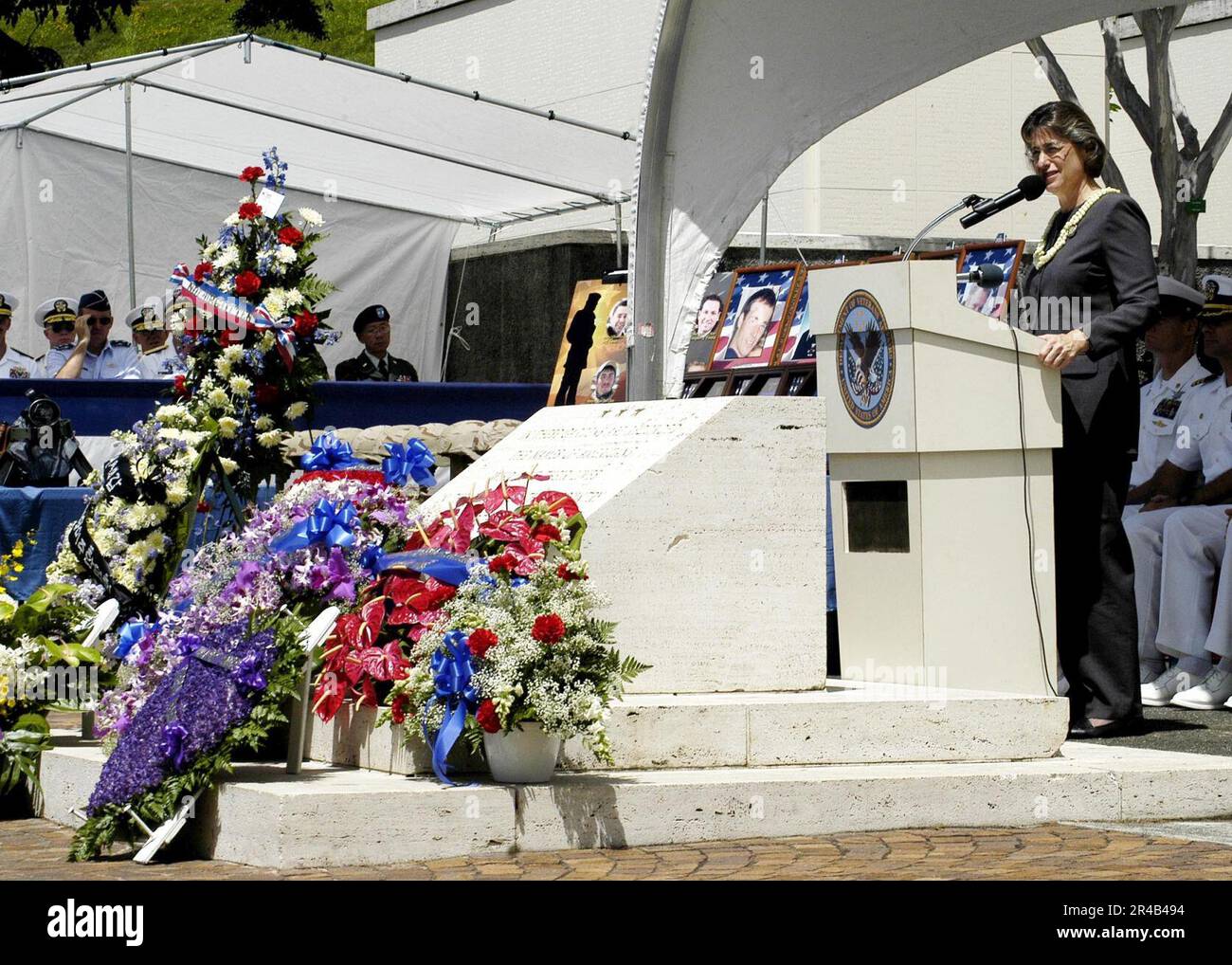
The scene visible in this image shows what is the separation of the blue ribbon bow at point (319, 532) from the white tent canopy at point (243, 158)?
29.4 feet

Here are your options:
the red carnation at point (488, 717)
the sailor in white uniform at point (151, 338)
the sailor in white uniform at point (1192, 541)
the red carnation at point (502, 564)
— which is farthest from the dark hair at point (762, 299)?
the red carnation at point (488, 717)

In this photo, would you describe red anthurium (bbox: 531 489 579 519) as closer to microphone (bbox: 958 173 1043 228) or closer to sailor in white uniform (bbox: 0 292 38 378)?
microphone (bbox: 958 173 1043 228)

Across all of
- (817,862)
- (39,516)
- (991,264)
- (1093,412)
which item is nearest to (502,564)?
(817,862)

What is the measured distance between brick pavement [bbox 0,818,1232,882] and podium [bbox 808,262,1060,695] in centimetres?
107

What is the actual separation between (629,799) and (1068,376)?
2.65 metres

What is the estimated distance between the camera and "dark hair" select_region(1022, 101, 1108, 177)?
7051 mm

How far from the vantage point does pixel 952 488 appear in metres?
6.68

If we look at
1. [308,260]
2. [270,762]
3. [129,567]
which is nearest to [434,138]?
[308,260]

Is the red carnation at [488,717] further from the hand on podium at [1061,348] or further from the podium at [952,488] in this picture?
the hand on podium at [1061,348]

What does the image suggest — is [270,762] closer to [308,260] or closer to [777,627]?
[777,627]

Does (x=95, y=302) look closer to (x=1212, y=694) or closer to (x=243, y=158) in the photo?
(x=243, y=158)

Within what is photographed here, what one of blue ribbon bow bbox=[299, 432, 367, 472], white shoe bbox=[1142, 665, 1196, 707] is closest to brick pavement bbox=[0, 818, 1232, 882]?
blue ribbon bow bbox=[299, 432, 367, 472]

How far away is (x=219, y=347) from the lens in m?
8.00

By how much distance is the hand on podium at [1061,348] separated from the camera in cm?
661
